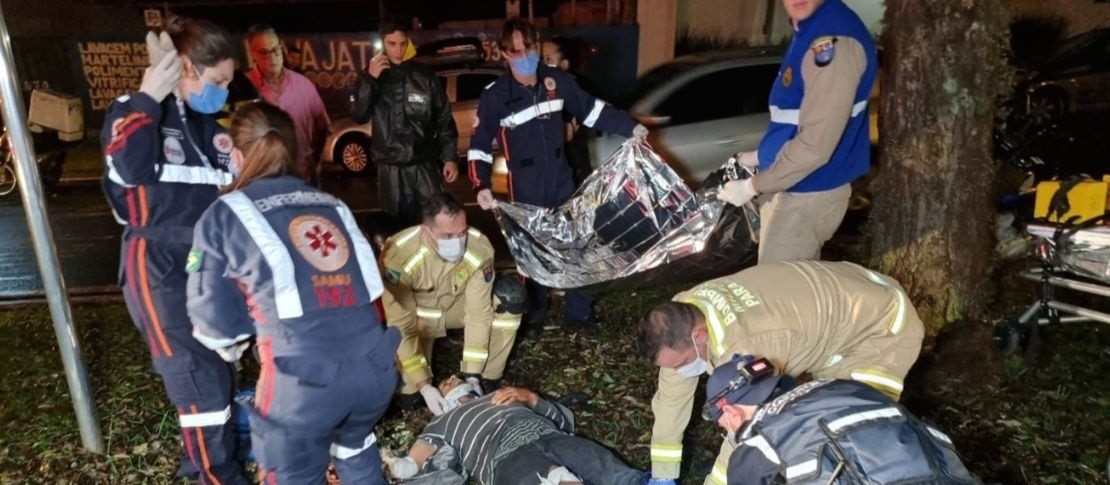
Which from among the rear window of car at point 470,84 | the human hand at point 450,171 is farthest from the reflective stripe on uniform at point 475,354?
the rear window of car at point 470,84

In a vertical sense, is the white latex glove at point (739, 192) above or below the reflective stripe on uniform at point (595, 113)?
below

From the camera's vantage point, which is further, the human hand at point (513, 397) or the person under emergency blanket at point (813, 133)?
the human hand at point (513, 397)

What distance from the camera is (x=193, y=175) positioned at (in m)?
2.74

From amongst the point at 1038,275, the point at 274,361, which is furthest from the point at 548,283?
the point at 1038,275

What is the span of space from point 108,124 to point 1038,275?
3.91m

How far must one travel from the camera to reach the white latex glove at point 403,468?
3.12 m

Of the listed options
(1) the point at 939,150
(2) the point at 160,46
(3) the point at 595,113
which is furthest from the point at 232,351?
(1) the point at 939,150

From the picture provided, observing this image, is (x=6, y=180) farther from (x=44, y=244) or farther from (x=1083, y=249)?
(x=1083, y=249)

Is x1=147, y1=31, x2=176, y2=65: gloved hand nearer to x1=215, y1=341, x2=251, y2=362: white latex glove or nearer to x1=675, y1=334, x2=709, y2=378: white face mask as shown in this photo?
x1=215, y1=341, x2=251, y2=362: white latex glove

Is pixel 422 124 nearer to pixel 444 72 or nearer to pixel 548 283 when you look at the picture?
pixel 548 283

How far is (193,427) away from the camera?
9.29 ft

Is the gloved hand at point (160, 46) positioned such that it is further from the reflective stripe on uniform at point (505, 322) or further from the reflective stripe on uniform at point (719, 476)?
the reflective stripe on uniform at point (719, 476)

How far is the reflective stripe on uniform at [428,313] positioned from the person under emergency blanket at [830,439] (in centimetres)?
214

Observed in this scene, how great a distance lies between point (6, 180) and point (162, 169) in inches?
352
